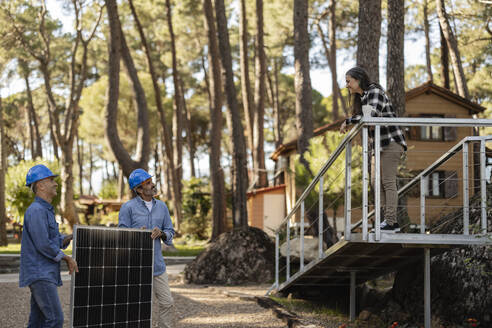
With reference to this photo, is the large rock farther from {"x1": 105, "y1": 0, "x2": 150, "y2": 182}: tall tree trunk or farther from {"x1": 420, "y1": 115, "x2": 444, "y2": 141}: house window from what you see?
{"x1": 420, "y1": 115, "x2": 444, "y2": 141}: house window

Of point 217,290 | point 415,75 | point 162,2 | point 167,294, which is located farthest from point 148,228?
point 415,75

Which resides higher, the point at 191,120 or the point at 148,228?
the point at 191,120

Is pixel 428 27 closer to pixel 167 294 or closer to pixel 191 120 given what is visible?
pixel 191 120

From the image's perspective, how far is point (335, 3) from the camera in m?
30.9

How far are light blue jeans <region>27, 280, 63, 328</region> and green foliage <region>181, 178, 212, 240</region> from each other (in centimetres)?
2432

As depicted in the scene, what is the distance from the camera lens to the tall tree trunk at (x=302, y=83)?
1758 centimetres

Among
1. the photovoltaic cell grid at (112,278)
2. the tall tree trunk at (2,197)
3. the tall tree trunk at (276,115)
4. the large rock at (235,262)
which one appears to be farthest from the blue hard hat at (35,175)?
the tall tree trunk at (276,115)

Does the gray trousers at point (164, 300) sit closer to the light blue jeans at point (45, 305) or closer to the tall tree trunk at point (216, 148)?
the light blue jeans at point (45, 305)

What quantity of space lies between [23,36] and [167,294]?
27723mm

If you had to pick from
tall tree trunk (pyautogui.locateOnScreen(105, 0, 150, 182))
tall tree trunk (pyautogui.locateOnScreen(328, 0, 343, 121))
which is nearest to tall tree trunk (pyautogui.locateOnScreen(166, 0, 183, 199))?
tall tree trunk (pyautogui.locateOnScreen(328, 0, 343, 121))

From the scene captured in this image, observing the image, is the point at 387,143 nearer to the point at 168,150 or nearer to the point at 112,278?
the point at 112,278

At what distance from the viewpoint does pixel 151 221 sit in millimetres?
5766

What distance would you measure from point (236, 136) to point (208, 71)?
3.14 metres

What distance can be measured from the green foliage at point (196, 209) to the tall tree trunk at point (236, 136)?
29.7 ft
